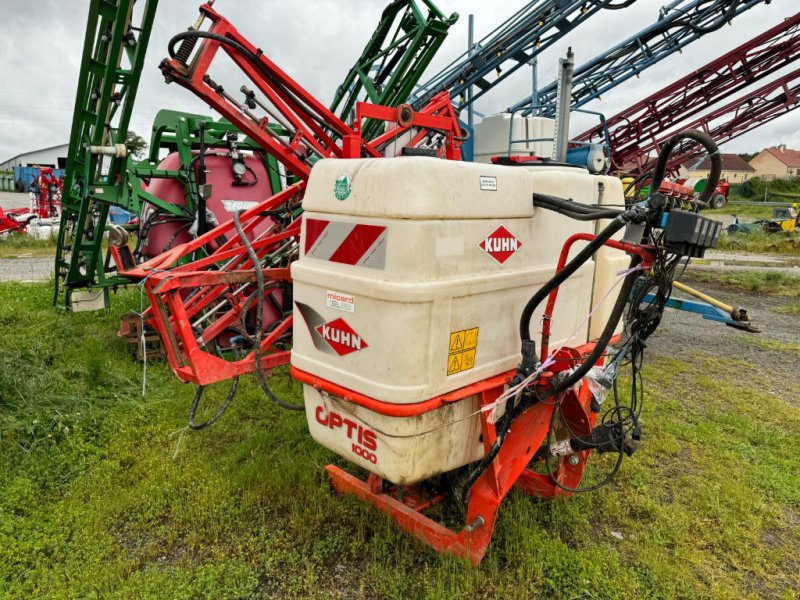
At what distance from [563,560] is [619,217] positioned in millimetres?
1707

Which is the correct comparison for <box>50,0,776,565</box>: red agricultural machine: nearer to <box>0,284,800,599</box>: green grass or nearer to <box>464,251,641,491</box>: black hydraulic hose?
<box>464,251,641,491</box>: black hydraulic hose

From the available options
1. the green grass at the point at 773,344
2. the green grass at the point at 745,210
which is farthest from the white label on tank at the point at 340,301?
the green grass at the point at 745,210

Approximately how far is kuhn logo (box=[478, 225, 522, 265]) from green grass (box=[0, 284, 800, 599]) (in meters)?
1.45

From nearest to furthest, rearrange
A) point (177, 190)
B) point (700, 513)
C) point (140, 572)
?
point (140, 572)
point (700, 513)
point (177, 190)

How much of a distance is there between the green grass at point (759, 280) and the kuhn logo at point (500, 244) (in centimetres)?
967

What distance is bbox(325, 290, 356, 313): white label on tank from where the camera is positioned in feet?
7.54

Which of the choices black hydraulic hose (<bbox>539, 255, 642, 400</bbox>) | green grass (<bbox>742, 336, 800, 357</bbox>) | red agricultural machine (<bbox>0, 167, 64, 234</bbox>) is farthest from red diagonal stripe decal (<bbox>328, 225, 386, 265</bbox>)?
red agricultural machine (<bbox>0, 167, 64, 234</bbox>)

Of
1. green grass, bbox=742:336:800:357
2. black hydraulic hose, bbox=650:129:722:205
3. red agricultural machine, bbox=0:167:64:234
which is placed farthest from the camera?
red agricultural machine, bbox=0:167:64:234

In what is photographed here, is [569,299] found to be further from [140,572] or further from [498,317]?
[140,572]

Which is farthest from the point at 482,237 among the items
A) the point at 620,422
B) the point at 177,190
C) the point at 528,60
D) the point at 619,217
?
the point at 528,60

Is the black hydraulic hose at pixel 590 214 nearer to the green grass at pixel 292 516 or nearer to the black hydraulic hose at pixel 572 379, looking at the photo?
the black hydraulic hose at pixel 572 379

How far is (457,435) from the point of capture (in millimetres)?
2432

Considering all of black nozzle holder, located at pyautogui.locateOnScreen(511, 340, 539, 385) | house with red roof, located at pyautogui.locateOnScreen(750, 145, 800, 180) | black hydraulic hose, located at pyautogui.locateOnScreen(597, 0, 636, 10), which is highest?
house with red roof, located at pyautogui.locateOnScreen(750, 145, 800, 180)

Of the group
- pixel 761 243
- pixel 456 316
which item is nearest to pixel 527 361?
pixel 456 316
